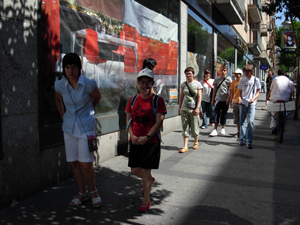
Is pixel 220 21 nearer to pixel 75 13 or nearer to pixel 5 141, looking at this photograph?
pixel 75 13

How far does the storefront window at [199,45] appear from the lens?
11.6 meters

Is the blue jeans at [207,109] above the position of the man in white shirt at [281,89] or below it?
below

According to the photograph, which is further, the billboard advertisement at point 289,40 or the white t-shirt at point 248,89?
the billboard advertisement at point 289,40

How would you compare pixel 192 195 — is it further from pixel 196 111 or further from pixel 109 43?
pixel 109 43

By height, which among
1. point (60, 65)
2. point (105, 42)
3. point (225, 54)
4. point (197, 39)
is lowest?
point (60, 65)

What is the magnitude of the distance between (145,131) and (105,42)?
308 cm

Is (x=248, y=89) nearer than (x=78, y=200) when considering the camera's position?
No

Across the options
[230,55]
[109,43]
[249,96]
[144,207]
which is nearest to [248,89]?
[249,96]

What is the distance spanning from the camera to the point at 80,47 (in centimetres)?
547

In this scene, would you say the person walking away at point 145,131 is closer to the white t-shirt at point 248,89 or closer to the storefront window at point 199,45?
the white t-shirt at point 248,89

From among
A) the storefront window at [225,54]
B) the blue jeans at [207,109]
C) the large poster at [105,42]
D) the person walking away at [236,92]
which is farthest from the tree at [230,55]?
the large poster at [105,42]

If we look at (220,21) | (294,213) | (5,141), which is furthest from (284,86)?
(220,21)

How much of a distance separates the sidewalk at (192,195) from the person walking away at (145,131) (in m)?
0.40

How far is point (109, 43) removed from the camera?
637 centimetres
